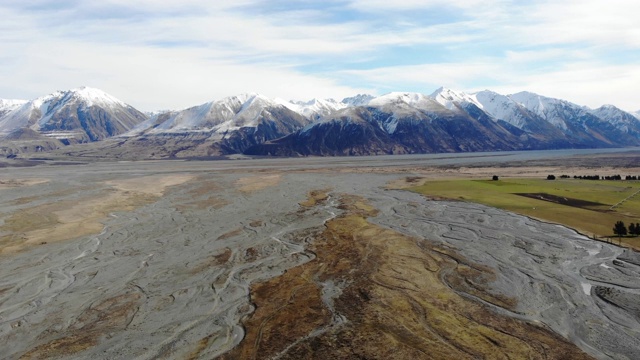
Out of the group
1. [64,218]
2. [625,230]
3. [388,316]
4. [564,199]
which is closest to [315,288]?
[388,316]

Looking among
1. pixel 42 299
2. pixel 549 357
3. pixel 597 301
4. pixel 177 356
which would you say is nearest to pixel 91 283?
pixel 42 299

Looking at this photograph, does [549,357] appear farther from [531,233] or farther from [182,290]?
[531,233]

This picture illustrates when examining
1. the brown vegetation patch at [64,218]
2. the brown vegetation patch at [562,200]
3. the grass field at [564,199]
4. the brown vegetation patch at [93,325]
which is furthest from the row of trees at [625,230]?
the brown vegetation patch at [64,218]

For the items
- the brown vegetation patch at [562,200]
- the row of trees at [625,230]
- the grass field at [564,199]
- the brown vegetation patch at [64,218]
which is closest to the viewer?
the row of trees at [625,230]

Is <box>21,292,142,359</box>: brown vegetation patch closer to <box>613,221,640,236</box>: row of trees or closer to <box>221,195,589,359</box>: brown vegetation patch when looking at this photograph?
<box>221,195,589,359</box>: brown vegetation patch

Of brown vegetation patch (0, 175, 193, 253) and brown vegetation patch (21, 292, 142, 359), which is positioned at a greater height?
brown vegetation patch (0, 175, 193, 253)

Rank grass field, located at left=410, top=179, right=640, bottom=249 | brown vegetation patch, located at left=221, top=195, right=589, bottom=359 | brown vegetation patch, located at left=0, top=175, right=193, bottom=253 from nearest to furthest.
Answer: brown vegetation patch, located at left=221, top=195, right=589, bottom=359
brown vegetation patch, located at left=0, top=175, right=193, bottom=253
grass field, located at left=410, top=179, right=640, bottom=249

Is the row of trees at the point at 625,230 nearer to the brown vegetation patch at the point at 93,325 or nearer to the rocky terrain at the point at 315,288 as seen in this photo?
the rocky terrain at the point at 315,288

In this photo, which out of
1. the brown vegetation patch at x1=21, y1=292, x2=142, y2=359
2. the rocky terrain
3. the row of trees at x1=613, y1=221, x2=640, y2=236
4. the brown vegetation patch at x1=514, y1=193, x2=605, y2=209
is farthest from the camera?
the brown vegetation patch at x1=514, y1=193, x2=605, y2=209

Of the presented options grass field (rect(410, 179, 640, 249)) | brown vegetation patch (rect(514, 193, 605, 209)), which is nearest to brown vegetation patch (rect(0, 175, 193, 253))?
grass field (rect(410, 179, 640, 249))
